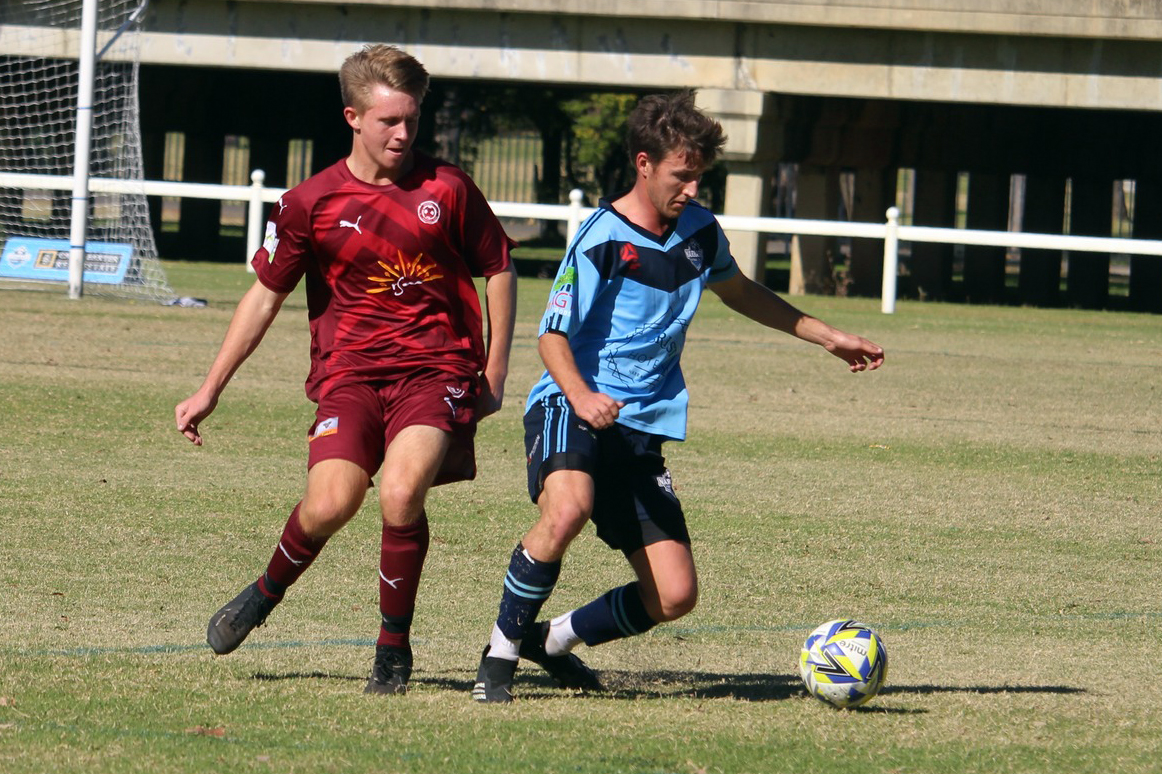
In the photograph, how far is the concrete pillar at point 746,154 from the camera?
26656mm

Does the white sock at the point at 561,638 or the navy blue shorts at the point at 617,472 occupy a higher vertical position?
the navy blue shorts at the point at 617,472

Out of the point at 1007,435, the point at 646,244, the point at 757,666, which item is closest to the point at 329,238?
the point at 646,244

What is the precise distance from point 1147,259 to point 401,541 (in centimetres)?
3172

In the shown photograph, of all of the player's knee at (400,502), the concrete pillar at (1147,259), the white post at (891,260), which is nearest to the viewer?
the player's knee at (400,502)

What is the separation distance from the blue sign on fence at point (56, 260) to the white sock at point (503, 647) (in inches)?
650

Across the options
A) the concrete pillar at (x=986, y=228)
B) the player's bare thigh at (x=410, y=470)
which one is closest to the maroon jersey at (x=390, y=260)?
the player's bare thigh at (x=410, y=470)

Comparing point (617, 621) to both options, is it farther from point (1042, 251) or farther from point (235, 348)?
point (1042, 251)

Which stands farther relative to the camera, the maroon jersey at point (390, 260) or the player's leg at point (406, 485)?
the maroon jersey at point (390, 260)

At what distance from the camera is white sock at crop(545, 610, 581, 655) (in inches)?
212

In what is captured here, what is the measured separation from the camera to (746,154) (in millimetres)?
26766

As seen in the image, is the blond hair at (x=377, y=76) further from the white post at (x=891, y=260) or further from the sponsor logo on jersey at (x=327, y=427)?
the white post at (x=891, y=260)

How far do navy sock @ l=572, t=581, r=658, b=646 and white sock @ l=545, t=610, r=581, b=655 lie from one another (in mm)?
19

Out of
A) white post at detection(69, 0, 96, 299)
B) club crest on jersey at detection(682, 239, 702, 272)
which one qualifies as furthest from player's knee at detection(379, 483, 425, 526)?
white post at detection(69, 0, 96, 299)

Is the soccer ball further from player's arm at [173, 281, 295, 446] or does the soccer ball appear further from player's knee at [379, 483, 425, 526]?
player's arm at [173, 281, 295, 446]
